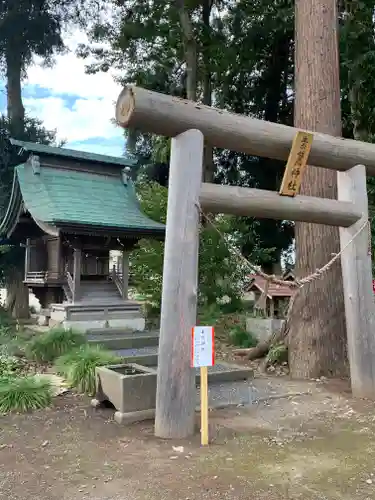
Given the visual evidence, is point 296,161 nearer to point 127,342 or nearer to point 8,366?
point 8,366

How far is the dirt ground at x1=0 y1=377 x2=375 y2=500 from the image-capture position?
3248 millimetres

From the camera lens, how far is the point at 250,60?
18.3 m

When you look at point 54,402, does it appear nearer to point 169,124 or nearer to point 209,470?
point 209,470

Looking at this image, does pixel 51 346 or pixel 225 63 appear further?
pixel 225 63

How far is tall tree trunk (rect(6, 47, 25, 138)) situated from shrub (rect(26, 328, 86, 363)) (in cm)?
997

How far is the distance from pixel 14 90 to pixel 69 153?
6.19m

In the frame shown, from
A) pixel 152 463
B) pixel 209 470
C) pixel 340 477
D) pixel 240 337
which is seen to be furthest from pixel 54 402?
pixel 240 337

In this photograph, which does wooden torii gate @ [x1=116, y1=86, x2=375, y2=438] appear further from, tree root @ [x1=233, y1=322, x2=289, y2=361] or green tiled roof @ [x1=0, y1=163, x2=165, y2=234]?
green tiled roof @ [x1=0, y1=163, x2=165, y2=234]

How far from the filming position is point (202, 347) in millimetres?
4305

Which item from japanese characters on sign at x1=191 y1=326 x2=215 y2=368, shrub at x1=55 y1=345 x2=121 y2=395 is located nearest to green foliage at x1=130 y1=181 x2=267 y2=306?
shrub at x1=55 y1=345 x2=121 y2=395

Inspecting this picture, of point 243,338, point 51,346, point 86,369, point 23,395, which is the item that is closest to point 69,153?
point 51,346

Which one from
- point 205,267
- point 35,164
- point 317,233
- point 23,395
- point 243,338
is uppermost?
point 35,164

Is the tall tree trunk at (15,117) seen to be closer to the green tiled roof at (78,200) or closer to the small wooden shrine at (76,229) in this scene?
the small wooden shrine at (76,229)

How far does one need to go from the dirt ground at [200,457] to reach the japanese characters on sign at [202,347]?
0.72 m
